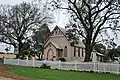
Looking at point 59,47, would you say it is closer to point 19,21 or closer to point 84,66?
point 19,21

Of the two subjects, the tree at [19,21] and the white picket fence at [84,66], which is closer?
the white picket fence at [84,66]

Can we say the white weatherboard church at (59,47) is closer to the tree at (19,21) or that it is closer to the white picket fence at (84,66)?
the tree at (19,21)

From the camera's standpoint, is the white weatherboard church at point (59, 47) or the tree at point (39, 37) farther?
the tree at point (39, 37)

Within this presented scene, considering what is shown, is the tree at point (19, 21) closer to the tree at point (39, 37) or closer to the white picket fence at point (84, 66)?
the tree at point (39, 37)

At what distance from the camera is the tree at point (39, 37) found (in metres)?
53.8

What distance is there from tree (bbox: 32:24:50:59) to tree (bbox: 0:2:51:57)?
222 cm

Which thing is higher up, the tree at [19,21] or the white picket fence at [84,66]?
the tree at [19,21]

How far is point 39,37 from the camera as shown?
61781 millimetres

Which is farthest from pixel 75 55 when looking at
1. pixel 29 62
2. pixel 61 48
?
pixel 29 62

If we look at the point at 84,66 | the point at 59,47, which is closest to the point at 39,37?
the point at 59,47

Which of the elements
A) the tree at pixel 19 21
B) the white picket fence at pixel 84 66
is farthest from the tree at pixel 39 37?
the white picket fence at pixel 84 66

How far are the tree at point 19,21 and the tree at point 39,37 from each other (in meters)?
2.22

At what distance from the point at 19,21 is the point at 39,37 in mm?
11652

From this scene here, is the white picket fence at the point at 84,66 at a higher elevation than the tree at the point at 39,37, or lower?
lower
